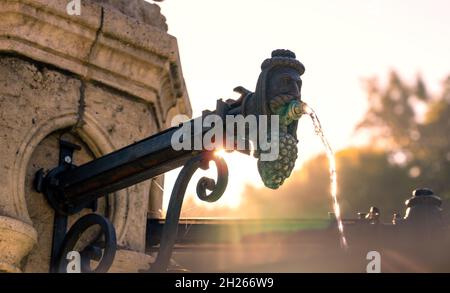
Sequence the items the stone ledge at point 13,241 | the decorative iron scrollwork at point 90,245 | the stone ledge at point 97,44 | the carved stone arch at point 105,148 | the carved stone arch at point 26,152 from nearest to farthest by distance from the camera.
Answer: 1. the decorative iron scrollwork at point 90,245
2. the stone ledge at point 13,241
3. the carved stone arch at point 26,152
4. the stone ledge at point 97,44
5. the carved stone arch at point 105,148

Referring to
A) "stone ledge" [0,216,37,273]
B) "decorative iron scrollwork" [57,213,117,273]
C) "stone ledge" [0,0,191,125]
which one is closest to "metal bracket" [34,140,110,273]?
"decorative iron scrollwork" [57,213,117,273]

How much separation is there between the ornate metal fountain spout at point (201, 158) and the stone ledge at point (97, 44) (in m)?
0.56

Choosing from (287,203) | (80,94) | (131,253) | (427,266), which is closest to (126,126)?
(80,94)

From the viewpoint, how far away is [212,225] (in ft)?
15.0

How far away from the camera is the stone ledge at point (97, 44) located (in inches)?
160

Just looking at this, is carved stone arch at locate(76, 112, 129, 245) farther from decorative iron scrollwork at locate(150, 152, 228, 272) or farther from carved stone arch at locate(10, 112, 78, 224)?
decorative iron scrollwork at locate(150, 152, 228, 272)

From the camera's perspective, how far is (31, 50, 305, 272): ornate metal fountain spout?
3449 mm

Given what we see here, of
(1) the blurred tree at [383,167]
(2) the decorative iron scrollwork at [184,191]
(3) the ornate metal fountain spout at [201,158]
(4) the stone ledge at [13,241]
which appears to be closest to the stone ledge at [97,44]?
(3) the ornate metal fountain spout at [201,158]

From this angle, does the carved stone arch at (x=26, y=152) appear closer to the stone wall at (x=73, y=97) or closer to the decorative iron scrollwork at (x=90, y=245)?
the stone wall at (x=73, y=97)

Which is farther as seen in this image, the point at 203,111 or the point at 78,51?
the point at 78,51

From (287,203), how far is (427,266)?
25.2 meters

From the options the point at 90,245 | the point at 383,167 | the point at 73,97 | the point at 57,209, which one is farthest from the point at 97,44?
the point at 383,167
